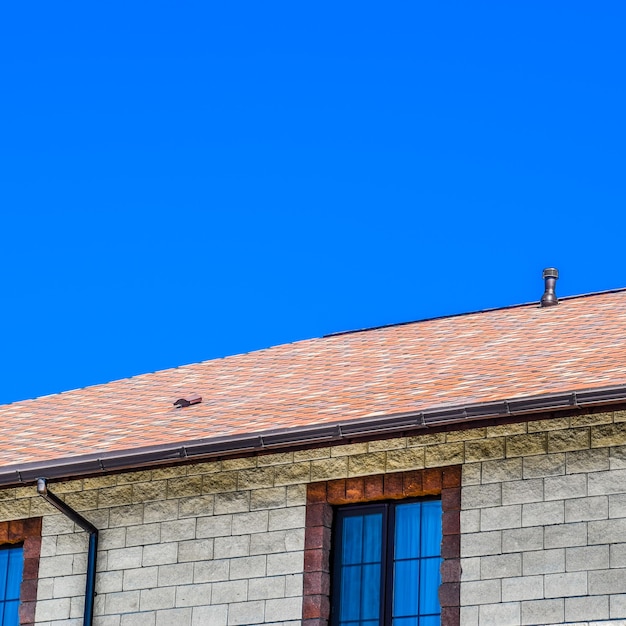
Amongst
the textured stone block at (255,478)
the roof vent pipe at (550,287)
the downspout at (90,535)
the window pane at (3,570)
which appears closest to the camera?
the textured stone block at (255,478)

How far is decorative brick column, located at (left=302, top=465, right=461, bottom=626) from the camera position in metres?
14.3

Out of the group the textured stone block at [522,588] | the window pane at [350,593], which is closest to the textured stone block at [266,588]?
the window pane at [350,593]

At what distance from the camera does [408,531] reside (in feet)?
48.9

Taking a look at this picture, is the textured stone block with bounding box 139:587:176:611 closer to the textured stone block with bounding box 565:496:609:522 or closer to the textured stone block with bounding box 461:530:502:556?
the textured stone block with bounding box 461:530:502:556

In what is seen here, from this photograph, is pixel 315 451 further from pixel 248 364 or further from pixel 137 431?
pixel 248 364

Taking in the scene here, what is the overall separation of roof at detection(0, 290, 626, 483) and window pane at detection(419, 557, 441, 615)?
141cm

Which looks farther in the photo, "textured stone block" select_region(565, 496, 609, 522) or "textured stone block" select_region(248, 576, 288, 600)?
"textured stone block" select_region(248, 576, 288, 600)

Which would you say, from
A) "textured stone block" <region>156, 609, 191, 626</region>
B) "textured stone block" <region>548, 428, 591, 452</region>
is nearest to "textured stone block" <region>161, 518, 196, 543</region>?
"textured stone block" <region>156, 609, 191, 626</region>

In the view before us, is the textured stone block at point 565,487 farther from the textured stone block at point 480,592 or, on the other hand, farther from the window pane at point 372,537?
the window pane at point 372,537

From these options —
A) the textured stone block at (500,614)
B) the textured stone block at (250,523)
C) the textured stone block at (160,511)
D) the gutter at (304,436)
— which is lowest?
the textured stone block at (500,614)

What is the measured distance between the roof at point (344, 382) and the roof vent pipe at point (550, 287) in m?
0.16

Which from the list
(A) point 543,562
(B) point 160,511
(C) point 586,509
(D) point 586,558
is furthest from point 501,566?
(B) point 160,511

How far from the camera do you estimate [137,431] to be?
1738 centimetres

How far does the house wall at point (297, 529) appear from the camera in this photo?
1377 cm
